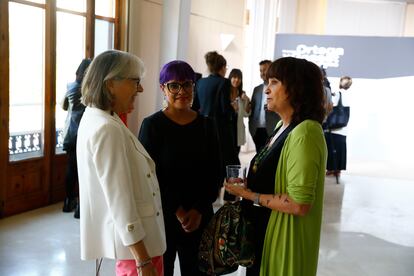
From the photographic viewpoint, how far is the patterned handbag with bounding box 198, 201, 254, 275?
5.67 feet

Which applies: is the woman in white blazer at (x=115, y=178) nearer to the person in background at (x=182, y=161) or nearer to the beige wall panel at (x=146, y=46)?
the person in background at (x=182, y=161)

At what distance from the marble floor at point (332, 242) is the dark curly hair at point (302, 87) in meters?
1.83

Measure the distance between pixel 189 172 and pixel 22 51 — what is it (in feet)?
9.28

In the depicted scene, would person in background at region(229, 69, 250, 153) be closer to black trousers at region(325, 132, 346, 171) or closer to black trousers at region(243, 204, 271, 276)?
black trousers at region(325, 132, 346, 171)

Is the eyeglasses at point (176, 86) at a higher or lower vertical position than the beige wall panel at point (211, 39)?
lower

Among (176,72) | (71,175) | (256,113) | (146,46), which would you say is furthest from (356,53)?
(176,72)

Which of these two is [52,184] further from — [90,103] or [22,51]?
[90,103]

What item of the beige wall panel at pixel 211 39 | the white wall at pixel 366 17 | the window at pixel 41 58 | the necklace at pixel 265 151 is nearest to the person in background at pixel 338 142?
the beige wall panel at pixel 211 39

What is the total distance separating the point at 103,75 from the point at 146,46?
4.02m

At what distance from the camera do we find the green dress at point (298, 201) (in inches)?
61.1

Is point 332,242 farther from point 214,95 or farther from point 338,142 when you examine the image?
point 338,142

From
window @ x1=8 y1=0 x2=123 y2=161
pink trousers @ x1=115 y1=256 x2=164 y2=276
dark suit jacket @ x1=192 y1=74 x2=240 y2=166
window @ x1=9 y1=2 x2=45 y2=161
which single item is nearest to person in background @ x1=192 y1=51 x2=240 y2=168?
dark suit jacket @ x1=192 y1=74 x2=240 y2=166

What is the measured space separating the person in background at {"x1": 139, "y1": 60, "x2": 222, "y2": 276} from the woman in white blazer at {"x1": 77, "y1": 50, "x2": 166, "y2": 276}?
41 centimetres

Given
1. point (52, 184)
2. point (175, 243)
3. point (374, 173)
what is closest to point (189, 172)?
point (175, 243)
